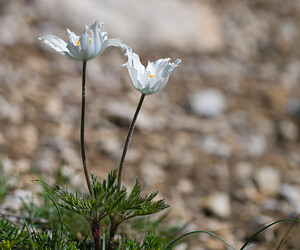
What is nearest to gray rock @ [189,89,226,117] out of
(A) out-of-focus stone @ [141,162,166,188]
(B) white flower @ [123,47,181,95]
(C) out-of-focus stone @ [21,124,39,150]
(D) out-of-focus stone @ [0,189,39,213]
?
(A) out-of-focus stone @ [141,162,166,188]

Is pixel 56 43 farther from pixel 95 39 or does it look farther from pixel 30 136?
pixel 30 136

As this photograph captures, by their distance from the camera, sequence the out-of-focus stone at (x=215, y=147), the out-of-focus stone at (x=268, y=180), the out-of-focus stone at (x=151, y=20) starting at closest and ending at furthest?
the out-of-focus stone at (x=268, y=180) → the out-of-focus stone at (x=215, y=147) → the out-of-focus stone at (x=151, y=20)

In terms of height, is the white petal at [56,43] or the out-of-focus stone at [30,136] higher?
the out-of-focus stone at [30,136]

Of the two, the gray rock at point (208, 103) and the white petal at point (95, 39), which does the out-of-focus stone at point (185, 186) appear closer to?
the gray rock at point (208, 103)

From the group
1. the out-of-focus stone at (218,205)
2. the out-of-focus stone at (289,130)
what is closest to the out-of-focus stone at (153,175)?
the out-of-focus stone at (218,205)

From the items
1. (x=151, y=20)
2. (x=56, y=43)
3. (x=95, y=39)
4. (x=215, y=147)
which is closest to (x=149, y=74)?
(x=95, y=39)

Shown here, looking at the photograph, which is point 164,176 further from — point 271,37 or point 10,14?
point 271,37
